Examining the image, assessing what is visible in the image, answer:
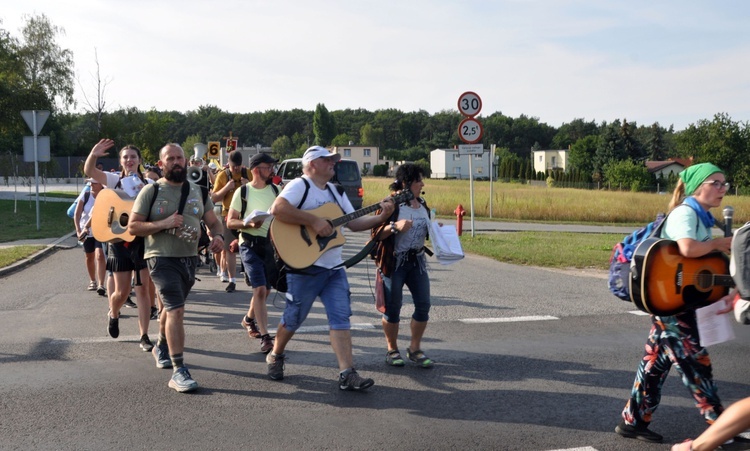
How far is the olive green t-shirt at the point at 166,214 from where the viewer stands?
565cm

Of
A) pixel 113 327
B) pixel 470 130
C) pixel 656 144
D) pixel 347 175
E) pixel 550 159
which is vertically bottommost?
pixel 113 327

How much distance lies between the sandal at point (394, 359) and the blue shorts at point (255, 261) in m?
1.43

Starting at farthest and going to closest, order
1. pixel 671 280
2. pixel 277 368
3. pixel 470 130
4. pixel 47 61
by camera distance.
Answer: pixel 47 61 → pixel 470 130 → pixel 277 368 → pixel 671 280

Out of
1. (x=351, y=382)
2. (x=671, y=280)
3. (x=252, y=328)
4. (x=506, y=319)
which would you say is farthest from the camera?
(x=506, y=319)

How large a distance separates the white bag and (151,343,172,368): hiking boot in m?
2.50

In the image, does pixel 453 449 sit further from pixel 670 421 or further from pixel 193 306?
pixel 193 306

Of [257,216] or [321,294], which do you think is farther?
[257,216]

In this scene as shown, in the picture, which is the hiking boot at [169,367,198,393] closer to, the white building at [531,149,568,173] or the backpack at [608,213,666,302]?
the backpack at [608,213,666,302]

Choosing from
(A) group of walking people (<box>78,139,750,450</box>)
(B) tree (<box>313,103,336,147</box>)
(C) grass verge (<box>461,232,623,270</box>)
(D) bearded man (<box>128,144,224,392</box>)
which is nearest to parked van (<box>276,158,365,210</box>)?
(C) grass verge (<box>461,232,623,270</box>)

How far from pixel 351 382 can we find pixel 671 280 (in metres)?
2.46

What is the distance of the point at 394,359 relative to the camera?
20.9ft

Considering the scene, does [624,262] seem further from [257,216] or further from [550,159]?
[550,159]

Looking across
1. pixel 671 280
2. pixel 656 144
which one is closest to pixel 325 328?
pixel 671 280

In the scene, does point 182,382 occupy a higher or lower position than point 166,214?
lower
